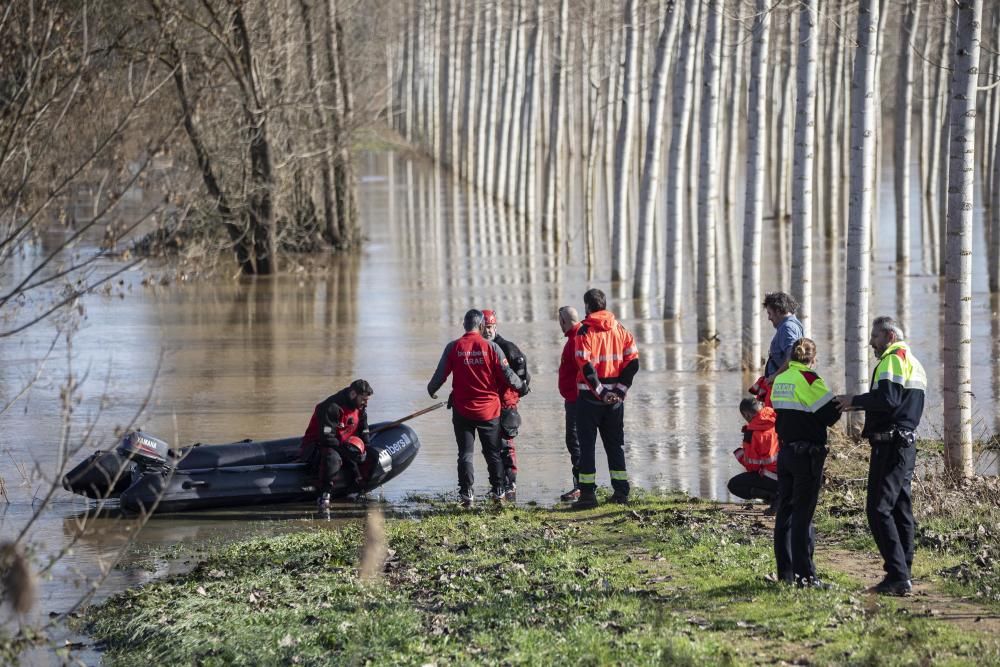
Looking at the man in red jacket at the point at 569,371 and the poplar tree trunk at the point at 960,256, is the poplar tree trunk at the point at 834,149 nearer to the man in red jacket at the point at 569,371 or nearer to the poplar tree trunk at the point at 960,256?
the poplar tree trunk at the point at 960,256

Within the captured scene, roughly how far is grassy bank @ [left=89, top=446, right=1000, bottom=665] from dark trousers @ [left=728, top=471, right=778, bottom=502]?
231 mm

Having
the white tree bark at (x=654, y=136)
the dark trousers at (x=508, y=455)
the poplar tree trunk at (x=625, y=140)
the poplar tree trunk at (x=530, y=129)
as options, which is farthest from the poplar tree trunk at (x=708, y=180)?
the poplar tree trunk at (x=530, y=129)

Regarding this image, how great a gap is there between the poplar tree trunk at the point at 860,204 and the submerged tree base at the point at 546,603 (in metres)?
3.22

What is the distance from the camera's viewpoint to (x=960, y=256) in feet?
40.3

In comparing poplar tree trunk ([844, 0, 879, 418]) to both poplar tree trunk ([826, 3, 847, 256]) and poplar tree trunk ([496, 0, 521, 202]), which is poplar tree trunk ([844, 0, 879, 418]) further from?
poplar tree trunk ([496, 0, 521, 202])

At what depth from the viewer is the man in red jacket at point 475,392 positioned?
12.3m

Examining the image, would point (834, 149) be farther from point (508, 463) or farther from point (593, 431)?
point (593, 431)

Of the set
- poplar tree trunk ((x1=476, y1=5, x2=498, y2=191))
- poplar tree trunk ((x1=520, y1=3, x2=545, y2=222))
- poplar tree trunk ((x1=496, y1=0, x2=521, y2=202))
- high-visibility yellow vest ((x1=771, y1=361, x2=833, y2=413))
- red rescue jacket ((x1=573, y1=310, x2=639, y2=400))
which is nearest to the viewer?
high-visibility yellow vest ((x1=771, y1=361, x2=833, y2=413))

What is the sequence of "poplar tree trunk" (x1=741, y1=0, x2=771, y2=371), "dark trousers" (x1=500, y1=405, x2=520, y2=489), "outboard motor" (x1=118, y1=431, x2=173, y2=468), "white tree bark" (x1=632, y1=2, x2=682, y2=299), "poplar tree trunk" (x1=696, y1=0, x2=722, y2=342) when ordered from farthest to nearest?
"white tree bark" (x1=632, y1=2, x2=682, y2=299) < "poplar tree trunk" (x1=696, y1=0, x2=722, y2=342) < "poplar tree trunk" (x1=741, y1=0, x2=771, y2=371) < "dark trousers" (x1=500, y1=405, x2=520, y2=489) < "outboard motor" (x1=118, y1=431, x2=173, y2=468)

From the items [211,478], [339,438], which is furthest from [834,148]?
[211,478]

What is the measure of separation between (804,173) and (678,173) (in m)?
6.76

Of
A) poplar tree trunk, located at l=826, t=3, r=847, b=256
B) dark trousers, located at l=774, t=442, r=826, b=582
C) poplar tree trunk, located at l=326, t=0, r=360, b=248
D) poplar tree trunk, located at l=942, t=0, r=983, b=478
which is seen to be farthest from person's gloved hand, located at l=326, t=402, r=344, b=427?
poplar tree trunk, located at l=826, t=3, r=847, b=256

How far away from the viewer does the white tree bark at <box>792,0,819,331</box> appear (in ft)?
51.7

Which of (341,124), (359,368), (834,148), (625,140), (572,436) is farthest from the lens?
(834,148)
